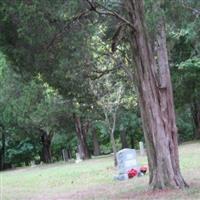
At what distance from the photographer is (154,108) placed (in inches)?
508

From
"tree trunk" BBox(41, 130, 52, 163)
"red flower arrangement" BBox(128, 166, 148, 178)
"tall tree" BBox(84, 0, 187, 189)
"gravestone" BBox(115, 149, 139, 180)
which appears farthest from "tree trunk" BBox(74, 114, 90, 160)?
"tall tree" BBox(84, 0, 187, 189)

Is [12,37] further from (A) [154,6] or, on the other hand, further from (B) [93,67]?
(B) [93,67]

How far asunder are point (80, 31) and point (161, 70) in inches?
97.0

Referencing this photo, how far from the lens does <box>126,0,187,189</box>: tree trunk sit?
12852mm

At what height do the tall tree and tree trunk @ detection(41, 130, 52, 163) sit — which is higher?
tree trunk @ detection(41, 130, 52, 163)

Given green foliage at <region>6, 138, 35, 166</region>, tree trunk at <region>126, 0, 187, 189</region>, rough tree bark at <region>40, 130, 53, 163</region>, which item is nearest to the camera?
tree trunk at <region>126, 0, 187, 189</region>

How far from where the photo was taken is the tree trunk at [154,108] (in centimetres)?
1285

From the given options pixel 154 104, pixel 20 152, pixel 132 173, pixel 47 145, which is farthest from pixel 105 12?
pixel 20 152

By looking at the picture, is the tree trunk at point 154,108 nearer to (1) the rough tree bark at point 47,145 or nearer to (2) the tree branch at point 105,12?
(2) the tree branch at point 105,12

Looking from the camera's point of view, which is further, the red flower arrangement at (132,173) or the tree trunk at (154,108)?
the red flower arrangement at (132,173)

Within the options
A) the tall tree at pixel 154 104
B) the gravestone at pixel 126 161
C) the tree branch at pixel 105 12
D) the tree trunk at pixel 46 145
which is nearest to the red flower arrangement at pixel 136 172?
the gravestone at pixel 126 161

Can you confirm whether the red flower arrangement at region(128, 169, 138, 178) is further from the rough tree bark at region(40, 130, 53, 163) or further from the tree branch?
the rough tree bark at region(40, 130, 53, 163)

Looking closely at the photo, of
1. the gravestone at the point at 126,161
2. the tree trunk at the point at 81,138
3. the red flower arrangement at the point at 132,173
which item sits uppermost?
the tree trunk at the point at 81,138

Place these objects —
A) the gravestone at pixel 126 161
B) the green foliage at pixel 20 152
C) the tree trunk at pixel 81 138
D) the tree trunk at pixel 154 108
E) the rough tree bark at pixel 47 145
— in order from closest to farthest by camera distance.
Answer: the tree trunk at pixel 154 108 < the gravestone at pixel 126 161 < the tree trunk at pixel 81 138 < the rough tree bark at pixel 47 145 < the green foliage at pixel 20 152
